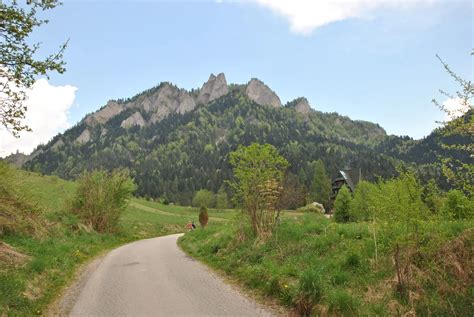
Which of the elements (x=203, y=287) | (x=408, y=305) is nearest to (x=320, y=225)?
(x=203, y=287)

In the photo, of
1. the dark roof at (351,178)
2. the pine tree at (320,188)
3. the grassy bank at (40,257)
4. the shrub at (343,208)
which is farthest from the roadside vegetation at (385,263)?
the pine tree at (320,188)

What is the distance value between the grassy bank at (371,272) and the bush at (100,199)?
65.5 ft

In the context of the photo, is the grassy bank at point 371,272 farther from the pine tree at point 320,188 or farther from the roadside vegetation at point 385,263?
the pine tree at point 320,188

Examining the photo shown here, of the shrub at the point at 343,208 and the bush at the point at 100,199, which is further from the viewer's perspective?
the shrub at the point at 343,208

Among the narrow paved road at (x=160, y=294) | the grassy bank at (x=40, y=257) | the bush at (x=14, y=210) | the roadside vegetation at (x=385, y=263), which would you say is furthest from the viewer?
the bush at (x=14, y=210)

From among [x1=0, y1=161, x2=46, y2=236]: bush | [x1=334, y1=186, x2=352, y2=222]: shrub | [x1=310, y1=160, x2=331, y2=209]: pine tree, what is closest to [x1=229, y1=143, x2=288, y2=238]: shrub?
[x1=0, y1=161, x2=46, y2=236]: bush

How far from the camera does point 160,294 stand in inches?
389

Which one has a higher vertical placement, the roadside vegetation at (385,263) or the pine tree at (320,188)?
the pine tree at (320,188)

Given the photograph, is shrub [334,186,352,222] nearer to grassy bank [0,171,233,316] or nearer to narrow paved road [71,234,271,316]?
grassy bank [0,171,233,316]

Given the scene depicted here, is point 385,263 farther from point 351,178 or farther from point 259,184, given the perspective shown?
point 351,178

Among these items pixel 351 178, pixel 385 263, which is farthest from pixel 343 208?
pixel 351 178

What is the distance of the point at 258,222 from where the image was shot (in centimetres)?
1545

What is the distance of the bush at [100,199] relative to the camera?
93.8ft

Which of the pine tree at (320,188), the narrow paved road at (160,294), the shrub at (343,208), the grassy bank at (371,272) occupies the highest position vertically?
the pine tree at (320,188)
